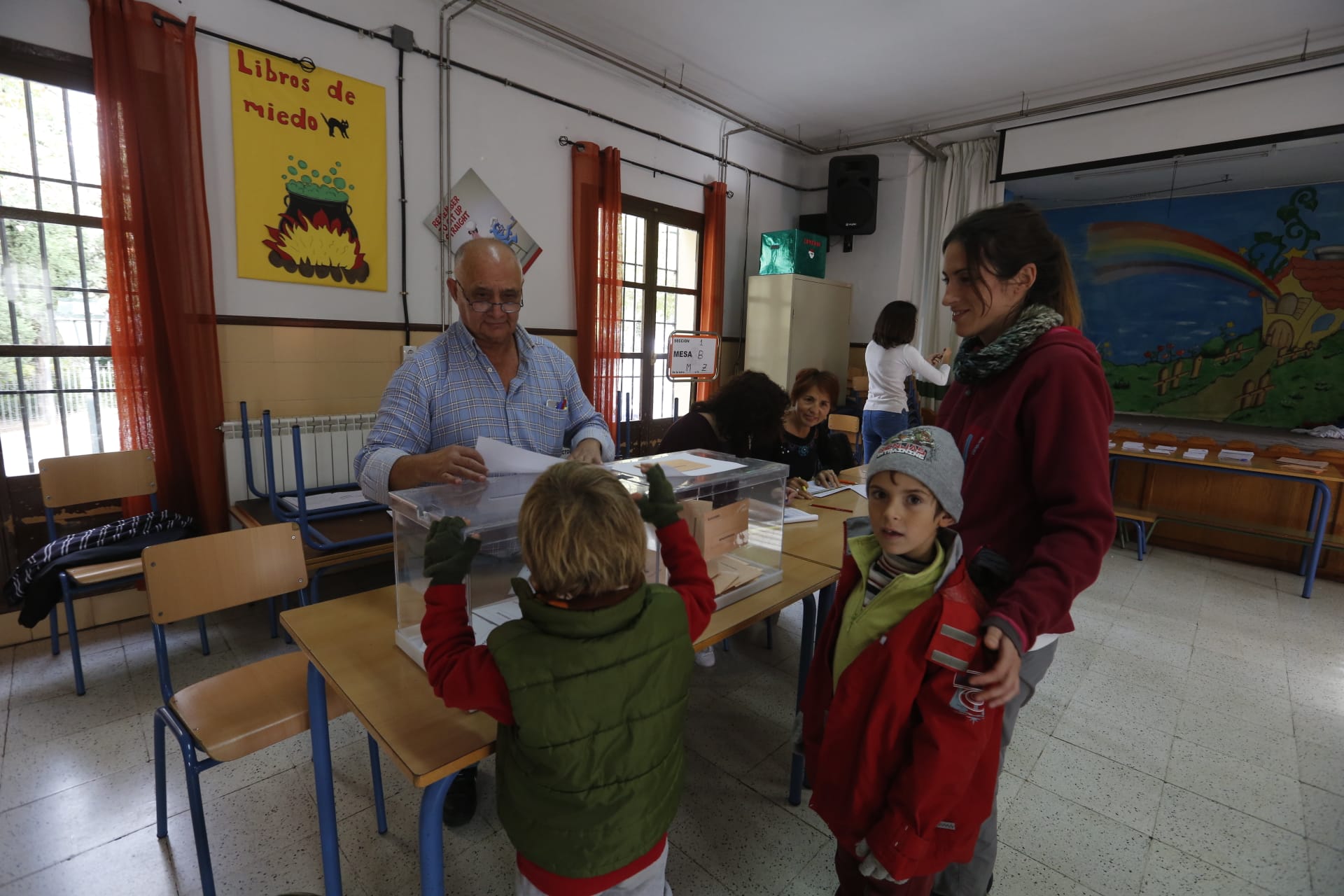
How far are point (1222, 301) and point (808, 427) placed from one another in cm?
455

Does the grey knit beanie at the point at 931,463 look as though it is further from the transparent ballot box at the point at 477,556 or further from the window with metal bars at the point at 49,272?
the window with metal bars at the point at 49,272

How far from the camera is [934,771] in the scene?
1043 millimetres

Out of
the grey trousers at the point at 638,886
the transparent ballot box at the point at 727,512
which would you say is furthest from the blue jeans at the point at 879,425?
the grey trousers at the point at 638,886

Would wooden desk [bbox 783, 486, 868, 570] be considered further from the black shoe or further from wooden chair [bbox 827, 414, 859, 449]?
wooden chair [bbox 827, 414, 859, 449]

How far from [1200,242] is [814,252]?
310 centimetres

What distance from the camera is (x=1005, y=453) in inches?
44.6

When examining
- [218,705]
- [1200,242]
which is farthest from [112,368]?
[1200,242]

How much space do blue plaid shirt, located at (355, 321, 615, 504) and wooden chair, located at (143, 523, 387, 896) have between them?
0.38m

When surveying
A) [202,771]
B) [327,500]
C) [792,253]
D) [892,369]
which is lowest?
[202,771]

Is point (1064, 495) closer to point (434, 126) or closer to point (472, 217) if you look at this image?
point (472, 217)

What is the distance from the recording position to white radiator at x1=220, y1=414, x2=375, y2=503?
3.11 meters

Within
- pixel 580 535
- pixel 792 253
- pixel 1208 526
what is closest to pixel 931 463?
pixel 580 535

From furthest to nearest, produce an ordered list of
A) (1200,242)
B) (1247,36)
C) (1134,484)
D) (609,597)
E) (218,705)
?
(1200,242) → (1134,484) → (1247,36) → (218,705) → (609,597)

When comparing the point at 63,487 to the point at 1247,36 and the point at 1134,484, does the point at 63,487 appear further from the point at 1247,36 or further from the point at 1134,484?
the point at 1247,36
